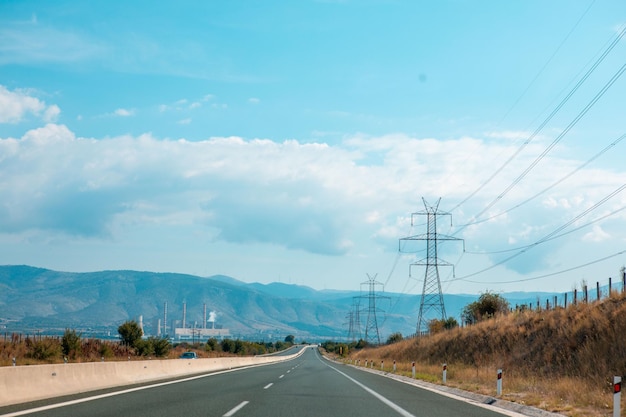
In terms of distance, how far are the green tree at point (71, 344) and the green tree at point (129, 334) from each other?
17141 mm

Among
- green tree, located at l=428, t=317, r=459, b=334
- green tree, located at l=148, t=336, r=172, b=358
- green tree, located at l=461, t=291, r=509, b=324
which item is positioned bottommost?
green tree, located at l=148, t=336, r=172, b=358

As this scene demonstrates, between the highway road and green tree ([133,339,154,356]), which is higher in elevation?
the highway road

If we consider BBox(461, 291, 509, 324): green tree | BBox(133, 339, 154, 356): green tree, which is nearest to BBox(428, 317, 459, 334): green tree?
BBox(461, 291, 509, 324): green tree

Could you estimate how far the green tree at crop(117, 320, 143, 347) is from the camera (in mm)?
62781

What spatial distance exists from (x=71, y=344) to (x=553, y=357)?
30.9 meters

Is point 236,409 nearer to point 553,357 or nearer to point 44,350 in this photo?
point 553,357

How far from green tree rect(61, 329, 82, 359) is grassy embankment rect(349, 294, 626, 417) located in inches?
928

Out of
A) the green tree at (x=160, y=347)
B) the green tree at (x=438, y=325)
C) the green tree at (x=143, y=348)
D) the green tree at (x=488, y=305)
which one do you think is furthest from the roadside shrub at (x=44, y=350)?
the green tree at (x=438, y=325)

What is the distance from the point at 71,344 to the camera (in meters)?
44.5

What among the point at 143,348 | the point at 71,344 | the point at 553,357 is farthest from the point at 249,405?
the point at 143,348

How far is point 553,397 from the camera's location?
18.9 meters

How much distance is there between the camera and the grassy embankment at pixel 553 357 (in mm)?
18866

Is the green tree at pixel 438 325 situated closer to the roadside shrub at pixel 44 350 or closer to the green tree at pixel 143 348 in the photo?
the green tree at pixel 143 348

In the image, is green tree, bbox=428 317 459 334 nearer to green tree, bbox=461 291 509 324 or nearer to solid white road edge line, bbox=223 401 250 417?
green tree, bbox=461 291 509 324
